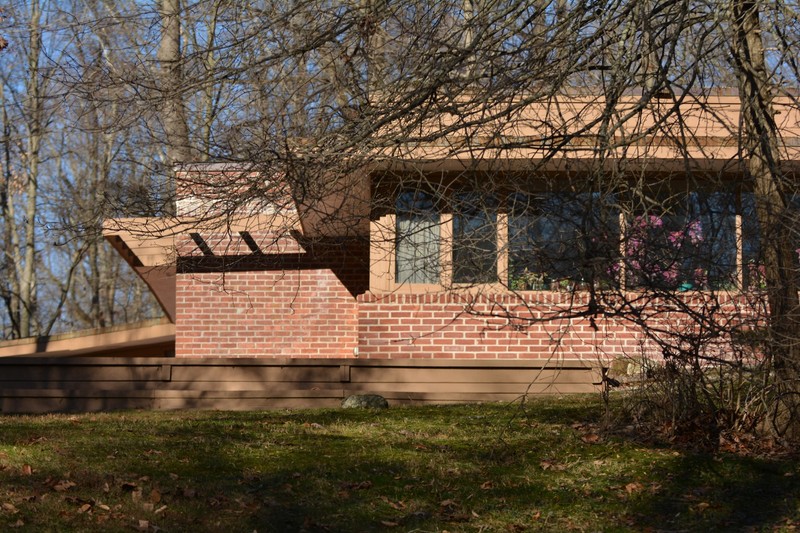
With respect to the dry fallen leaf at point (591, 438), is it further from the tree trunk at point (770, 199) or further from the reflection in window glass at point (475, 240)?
the reflection in window glass at point (475, 240)

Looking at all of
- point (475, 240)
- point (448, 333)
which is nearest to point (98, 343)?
point (448, 333)

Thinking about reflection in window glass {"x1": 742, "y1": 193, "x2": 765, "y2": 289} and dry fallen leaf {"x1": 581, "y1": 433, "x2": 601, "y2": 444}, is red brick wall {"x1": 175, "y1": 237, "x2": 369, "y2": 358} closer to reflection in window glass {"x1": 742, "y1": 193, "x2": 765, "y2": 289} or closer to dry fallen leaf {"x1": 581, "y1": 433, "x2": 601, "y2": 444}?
dry fallen leaf {"x1": 581, "y1": 433, "x2": 601, "y2": 444}

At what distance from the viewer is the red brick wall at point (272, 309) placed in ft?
50.3

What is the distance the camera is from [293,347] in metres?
15.5

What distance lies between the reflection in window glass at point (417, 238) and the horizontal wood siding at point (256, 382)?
126 cm

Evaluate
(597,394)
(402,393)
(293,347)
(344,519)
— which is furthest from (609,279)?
(293,347)

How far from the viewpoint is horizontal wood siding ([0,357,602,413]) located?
12344mm

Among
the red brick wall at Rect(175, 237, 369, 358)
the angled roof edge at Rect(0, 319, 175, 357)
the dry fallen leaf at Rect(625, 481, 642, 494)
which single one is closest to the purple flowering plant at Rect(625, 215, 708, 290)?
the dry fallen leaf at Rect(625, 481, 642, 494)

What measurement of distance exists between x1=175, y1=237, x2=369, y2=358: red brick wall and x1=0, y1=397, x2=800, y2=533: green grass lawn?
6.45 meters

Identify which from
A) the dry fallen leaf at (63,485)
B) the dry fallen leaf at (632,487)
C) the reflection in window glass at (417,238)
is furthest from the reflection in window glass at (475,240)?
the dry fallen leaf at (63,485)

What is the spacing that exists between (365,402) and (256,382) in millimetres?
1877

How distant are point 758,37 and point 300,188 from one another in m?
3.56

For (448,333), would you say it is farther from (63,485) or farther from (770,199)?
(63,485)

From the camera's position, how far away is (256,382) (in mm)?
12688
